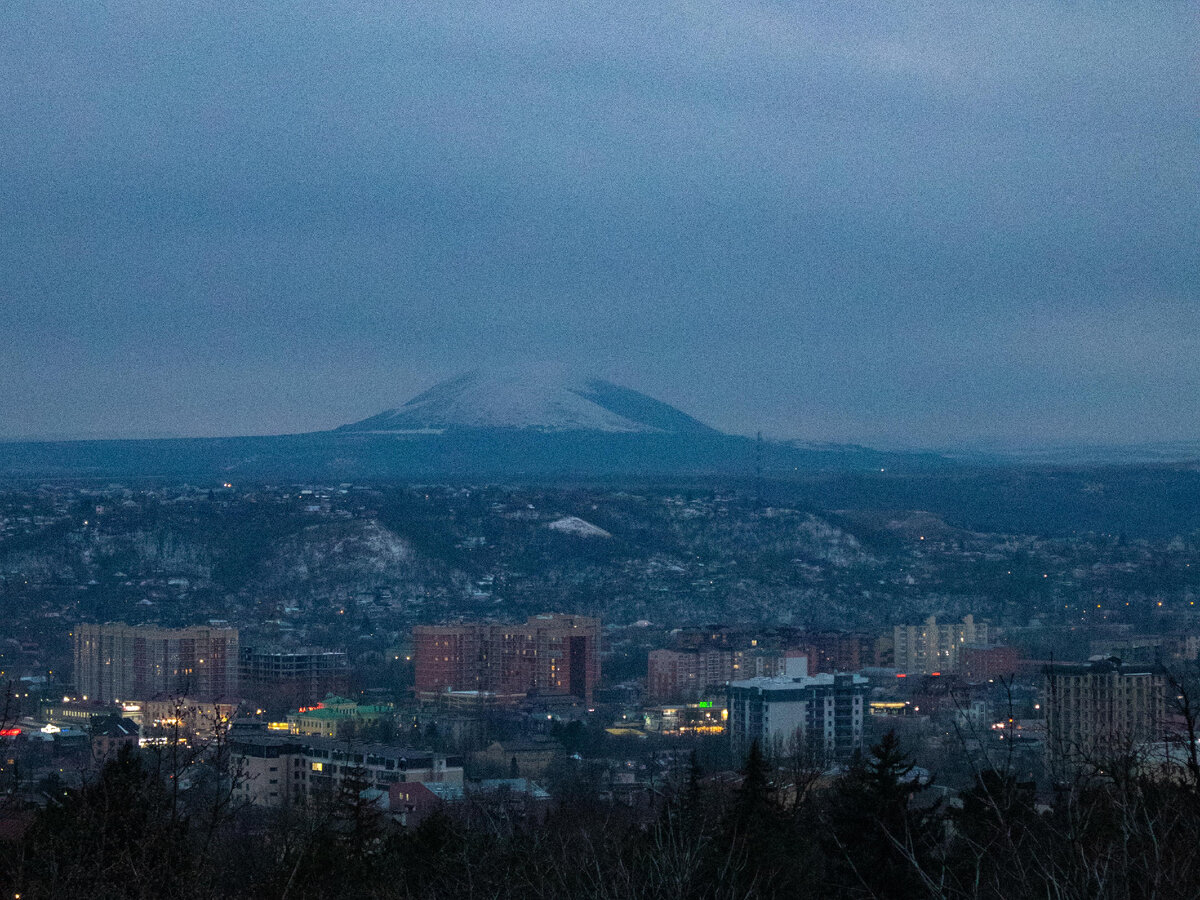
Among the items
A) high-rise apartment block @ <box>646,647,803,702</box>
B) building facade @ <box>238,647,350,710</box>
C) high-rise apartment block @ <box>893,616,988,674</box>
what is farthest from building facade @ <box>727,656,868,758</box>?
high-rise apartment block @ <box>893,616,988,674</box>

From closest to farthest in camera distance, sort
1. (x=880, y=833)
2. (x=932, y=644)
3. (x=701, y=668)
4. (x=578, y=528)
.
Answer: (x=880, y=833), (x=701, y=668), (x=932, y=644), (x=578, y=528)

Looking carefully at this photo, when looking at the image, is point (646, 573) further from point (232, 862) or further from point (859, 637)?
point (232, 862)

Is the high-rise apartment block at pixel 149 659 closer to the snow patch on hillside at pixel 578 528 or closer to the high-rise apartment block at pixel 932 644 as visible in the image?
the high-rise apartment block at pixel 932 644

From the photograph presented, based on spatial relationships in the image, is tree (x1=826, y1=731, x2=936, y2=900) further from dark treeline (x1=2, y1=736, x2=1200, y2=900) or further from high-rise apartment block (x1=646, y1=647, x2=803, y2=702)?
high-rise apartment block (x1=646, y1=647, x2=803, y2=702)

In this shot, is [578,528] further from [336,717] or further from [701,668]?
[336,717]

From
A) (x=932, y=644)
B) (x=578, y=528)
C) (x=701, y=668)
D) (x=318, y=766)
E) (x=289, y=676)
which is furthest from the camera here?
(x=578, y=528)

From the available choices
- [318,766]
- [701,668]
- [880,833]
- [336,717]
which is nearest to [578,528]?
[701,668]

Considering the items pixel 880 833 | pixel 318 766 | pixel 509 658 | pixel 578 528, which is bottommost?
pixel 509 658

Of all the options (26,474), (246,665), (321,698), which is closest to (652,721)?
(321,698)
